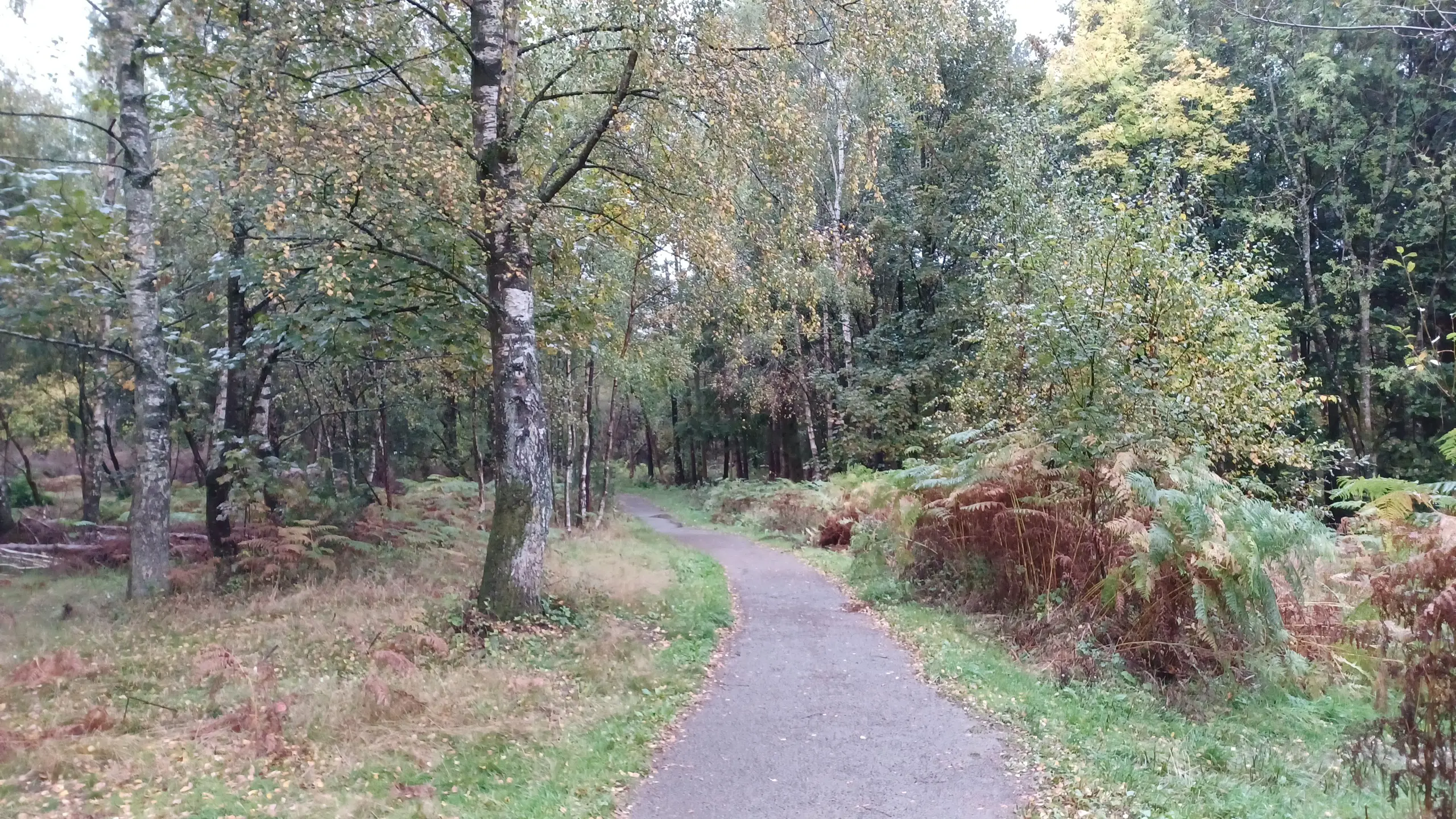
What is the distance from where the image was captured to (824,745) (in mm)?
6328

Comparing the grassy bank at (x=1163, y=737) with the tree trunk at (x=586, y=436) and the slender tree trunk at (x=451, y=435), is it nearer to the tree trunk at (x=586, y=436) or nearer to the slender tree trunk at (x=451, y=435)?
the tree trunk at (x=586, y=436)

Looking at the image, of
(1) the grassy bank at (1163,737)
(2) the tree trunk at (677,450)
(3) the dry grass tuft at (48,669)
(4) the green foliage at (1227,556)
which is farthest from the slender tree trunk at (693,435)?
(3) the dry grass tuft at (48,669)

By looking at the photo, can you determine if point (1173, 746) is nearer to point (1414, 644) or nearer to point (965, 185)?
point (1414, 644)

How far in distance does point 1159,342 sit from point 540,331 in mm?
8570

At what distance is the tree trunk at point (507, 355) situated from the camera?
29.3 feet

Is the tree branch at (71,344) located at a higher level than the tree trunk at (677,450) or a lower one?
higher

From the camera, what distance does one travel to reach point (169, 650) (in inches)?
323

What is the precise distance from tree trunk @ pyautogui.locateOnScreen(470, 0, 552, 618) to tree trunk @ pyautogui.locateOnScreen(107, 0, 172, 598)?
4489 millimetres

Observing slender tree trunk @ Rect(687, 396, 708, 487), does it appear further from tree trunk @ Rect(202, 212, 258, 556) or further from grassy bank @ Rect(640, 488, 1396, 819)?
grassy bank @ Rect(640, 488, 1396, 819)

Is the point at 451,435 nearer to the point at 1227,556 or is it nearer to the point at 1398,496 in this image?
the point at 1227,556

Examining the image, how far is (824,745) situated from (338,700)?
3698mm

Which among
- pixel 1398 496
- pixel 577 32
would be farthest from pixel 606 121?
pixel 1398 496

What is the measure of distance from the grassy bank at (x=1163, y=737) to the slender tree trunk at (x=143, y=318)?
31.1 feet

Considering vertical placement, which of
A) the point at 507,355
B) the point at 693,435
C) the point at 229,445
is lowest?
the point at 229,445
